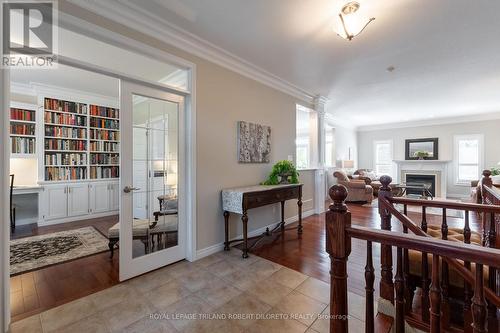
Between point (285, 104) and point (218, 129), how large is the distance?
1728 mm

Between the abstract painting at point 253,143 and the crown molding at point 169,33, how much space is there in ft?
2.52

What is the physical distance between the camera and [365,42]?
8.73 feet

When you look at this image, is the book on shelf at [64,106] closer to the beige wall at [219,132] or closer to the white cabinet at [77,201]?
the white cabinet at [77,201]

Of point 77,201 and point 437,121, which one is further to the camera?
point 437,121

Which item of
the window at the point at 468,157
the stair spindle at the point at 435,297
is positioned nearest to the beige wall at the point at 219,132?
the stair spindle at the point at 435,297

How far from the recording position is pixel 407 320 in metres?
1.58

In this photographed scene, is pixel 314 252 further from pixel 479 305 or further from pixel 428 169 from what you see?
pixel 428 169

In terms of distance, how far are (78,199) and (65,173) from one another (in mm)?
567

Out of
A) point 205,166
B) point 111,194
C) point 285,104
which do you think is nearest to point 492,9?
point 285,104

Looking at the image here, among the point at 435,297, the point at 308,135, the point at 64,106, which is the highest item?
the point at 64,106

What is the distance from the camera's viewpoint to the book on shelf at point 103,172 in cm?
467

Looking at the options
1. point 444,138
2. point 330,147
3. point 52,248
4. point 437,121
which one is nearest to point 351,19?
point 52,248

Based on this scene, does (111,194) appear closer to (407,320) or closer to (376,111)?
(407,320)

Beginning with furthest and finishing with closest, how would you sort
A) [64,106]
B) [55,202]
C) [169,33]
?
[64,106], [55,202], [169,33]
